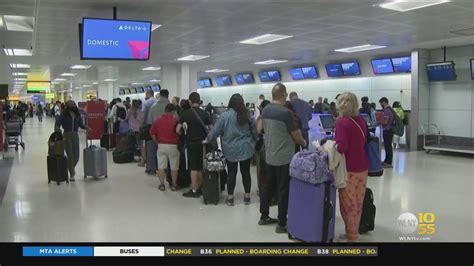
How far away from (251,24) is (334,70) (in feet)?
27.4

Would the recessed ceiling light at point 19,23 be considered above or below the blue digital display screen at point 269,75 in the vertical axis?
above

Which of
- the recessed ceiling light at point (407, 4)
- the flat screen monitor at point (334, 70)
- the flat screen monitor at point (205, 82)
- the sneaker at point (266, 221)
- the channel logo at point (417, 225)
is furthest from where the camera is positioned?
the flat screen monitor at point (205, 82)

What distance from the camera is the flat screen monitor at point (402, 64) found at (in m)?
14.0

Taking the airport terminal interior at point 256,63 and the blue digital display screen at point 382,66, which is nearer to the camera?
the airport terminal interior at point 256,63

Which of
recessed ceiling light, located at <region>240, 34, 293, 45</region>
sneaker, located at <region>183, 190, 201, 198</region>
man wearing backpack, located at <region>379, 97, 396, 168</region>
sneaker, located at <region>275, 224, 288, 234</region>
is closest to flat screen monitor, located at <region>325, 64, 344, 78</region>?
recessed ceiling light, located at <region>240, 34, 293, 45</region>

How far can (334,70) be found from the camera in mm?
16594

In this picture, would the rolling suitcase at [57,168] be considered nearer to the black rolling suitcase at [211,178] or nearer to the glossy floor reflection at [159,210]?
the glossy floor reflection at [159,210]

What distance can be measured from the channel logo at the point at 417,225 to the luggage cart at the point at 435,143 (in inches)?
288

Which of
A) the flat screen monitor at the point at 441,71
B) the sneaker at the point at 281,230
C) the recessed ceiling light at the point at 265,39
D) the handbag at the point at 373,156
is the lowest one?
the sneaker at the point at 281,230

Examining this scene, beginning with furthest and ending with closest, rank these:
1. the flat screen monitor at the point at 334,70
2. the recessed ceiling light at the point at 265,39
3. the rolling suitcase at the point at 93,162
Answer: the flat screen monitor at the point at 334,70 < the recessed ceiling light at the point at 265,39 < the rolling suitcase at the point at 93,162

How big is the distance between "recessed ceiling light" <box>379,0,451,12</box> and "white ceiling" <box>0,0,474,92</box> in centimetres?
20

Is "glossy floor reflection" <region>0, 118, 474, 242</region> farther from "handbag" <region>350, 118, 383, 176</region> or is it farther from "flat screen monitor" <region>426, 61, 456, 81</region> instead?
"flat screen monitor" <region>426, 61, 456, 81</region>

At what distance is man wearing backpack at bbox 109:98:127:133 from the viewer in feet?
38.0

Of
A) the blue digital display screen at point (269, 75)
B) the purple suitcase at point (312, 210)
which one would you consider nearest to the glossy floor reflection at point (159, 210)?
the purple suitcase at point (312, 210)
